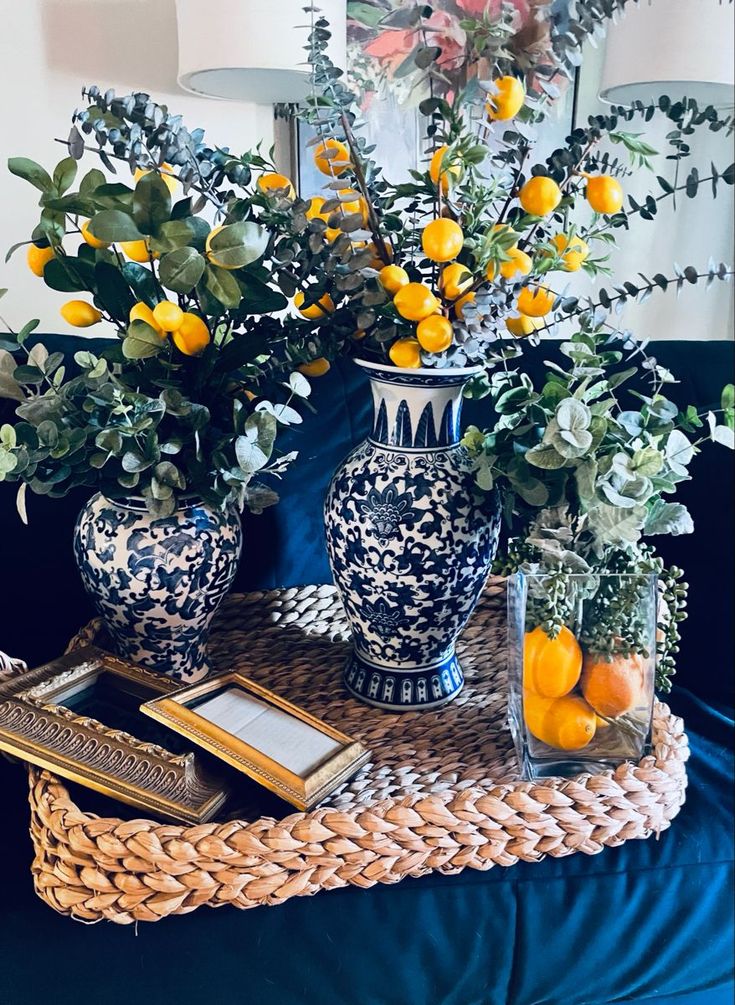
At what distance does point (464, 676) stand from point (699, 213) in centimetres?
118

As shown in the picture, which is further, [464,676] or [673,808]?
[464,676]

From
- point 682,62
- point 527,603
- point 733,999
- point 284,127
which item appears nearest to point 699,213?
point 682,62

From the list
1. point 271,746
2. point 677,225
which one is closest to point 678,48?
point 677,225

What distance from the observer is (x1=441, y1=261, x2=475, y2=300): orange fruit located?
74 cm

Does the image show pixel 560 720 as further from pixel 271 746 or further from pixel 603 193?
pixel 603 193

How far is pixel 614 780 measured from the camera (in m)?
0.77

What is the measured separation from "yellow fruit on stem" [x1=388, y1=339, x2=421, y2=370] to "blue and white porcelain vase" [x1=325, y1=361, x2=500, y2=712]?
0.08 feet

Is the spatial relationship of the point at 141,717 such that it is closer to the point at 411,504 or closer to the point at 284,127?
the point at 411,504

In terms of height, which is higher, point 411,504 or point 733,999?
point 411,504

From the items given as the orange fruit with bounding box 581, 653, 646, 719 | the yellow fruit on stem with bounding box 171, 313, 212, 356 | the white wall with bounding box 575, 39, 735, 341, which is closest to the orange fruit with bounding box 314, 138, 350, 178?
the yellow fruit on stem with bounding box 171, 313, 212, 356

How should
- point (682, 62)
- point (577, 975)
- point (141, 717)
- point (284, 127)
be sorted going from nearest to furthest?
point (577, 975) < point (141, 717) < point (682, 62) < point (284, 127)

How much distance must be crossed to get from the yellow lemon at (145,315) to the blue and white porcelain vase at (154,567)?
0.19 m

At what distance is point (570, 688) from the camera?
783 mm

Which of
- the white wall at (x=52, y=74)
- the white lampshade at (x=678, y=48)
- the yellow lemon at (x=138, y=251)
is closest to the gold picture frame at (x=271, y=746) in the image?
the yellow lemon at (x=138, y=251)
